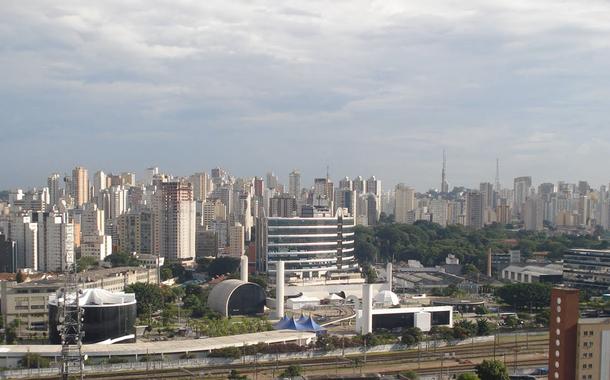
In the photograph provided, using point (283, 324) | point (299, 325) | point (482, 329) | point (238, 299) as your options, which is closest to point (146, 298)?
point (238, 299)

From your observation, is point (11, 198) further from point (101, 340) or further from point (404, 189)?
point (101, 340)

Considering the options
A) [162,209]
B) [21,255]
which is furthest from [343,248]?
[21,255]

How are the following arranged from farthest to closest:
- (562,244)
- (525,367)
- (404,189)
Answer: (404,189), (562,244), (525,367)

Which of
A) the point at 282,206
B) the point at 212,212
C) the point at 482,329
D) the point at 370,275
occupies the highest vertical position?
the point at 282,206

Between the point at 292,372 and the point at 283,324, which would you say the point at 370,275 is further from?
the point at 292,372

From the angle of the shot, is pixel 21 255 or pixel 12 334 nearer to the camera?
pixel 12 334

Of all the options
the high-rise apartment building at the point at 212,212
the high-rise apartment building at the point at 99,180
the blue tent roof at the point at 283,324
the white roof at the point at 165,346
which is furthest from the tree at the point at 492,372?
the high-rise apartment building at the point at 99,180

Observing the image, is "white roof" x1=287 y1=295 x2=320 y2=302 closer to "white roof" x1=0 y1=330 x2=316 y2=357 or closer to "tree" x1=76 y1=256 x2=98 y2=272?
"white roof" x1=0 y1=330 x2=316 y2=357
